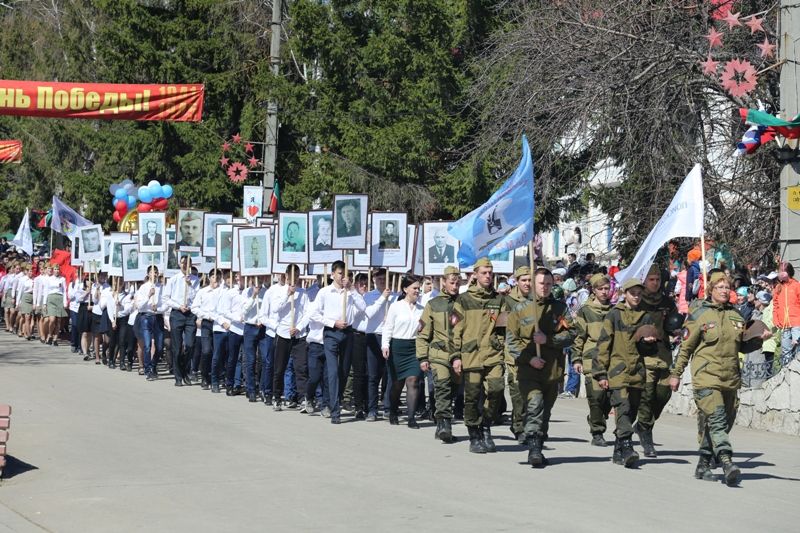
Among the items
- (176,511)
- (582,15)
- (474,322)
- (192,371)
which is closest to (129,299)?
(192,371)

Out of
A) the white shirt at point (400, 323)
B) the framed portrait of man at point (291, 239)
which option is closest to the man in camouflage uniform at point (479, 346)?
the white shirt at point (400, 323)

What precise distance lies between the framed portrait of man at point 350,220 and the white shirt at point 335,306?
116 cm

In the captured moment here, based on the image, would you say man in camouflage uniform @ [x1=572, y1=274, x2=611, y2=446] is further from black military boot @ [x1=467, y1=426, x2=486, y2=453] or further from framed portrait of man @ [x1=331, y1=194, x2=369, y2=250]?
framed portrait of man @ [x1=331, y1=194, x2=369, y2=250]

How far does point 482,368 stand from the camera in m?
12.9

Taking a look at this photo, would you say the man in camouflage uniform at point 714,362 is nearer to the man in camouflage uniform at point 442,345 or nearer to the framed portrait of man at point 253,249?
the man in camouflage uniform at point 442,345

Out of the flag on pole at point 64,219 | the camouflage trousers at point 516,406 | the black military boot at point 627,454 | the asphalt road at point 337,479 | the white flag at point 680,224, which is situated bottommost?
the asphalt road at point 337,479

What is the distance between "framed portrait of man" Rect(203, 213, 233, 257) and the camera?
21797 millimetres

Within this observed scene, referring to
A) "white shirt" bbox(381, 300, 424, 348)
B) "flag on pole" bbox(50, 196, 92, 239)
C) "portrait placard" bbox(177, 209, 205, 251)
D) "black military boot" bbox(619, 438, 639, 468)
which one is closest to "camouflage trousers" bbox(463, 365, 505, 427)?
"black military boot" bbox(619, 438, 639, 468)

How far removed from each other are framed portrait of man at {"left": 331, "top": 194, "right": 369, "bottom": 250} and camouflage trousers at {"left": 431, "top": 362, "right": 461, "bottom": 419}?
12.6 ft

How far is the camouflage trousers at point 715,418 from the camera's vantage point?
1116cm

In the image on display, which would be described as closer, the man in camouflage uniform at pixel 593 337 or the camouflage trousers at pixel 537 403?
the camouflage trousers at pixel 537 403

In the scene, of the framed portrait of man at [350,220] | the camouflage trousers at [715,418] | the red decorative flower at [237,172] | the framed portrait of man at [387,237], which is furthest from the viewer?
the red decorative flower at [237,172]

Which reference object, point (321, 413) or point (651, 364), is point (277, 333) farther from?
point (651, 364)

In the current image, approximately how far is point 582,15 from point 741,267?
4.47 m
